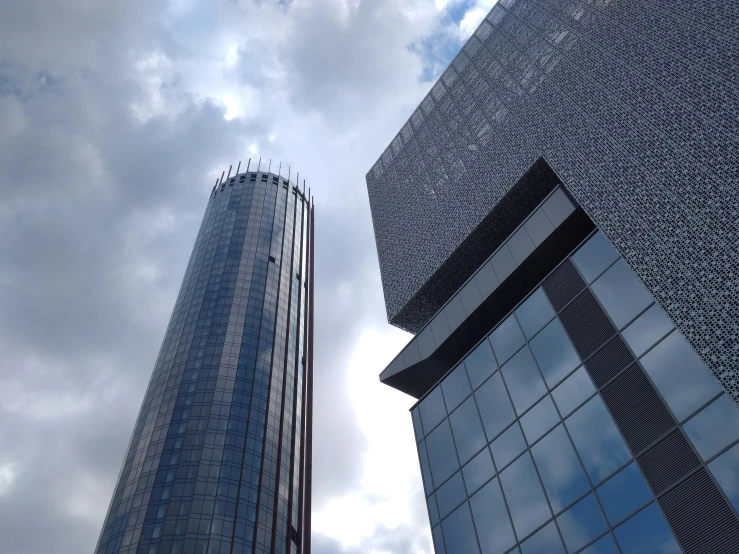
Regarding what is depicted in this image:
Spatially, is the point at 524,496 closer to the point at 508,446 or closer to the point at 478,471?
the point at 508,446

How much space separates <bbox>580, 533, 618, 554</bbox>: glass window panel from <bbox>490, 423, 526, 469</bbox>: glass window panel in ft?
19.8

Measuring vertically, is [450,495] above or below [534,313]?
below

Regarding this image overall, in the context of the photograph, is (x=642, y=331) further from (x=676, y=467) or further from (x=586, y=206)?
(x=586, y=206)

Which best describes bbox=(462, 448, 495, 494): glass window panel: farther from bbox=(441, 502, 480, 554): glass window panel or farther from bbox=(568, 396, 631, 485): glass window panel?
bbox=(568, 396, 631, 485): glass window panel

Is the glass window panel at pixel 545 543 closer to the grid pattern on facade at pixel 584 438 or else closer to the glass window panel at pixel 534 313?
the grid pattern on facade at pixel 584 438

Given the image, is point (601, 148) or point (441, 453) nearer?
point (601, 148)

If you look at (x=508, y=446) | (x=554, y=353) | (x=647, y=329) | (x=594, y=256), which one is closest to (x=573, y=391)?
(x=554, y=353)

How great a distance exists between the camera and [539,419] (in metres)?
28.9

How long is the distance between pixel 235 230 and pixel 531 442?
13211 centimetres

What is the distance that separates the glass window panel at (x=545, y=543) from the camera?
82.3 feet

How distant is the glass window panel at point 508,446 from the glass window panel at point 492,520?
3.62 ft

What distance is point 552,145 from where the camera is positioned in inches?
1524

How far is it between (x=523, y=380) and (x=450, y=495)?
750 centimetres

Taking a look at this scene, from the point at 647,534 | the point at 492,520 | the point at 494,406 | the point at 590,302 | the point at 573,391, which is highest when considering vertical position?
the point at 590,302
